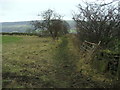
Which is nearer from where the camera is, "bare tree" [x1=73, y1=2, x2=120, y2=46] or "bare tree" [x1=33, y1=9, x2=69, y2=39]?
"bare tree" [x1=73, y1=2, x2=120, y2=46]

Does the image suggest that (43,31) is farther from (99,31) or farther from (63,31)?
(99,31)

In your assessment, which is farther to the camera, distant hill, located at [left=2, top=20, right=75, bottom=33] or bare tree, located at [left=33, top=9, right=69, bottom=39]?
bare tree, located at [left=33, top=9, right=69, bottom=39]

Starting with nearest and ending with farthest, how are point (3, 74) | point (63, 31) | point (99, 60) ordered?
point (3, 74)
point (99, 60)
point (63, 31)

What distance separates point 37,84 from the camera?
8.02 metres

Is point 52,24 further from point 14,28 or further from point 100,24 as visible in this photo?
point 14,28

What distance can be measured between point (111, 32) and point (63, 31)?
25837 mm

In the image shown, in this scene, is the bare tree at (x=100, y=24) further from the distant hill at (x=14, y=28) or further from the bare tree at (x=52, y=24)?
the bare tree at (x=52, y=24)

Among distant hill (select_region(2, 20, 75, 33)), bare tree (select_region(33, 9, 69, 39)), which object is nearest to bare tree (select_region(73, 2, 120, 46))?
distant hill (select_region(2, 20, 75, 33))

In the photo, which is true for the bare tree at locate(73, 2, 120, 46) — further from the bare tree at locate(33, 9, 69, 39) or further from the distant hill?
the bare tree at locate(33, 9, 69, 39)

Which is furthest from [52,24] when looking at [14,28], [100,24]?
[14,28]

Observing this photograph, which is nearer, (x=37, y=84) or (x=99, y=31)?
(x=37, y=84)

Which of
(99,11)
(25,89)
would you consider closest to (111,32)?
(99,11)

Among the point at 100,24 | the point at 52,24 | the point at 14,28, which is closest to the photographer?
the point at 100,24

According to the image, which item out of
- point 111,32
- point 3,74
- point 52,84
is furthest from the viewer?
point 111,32
